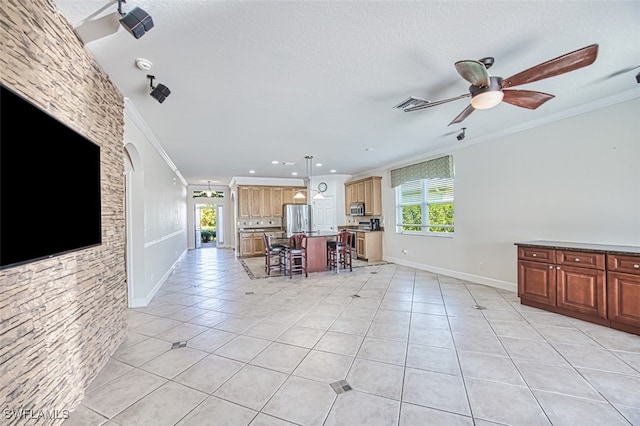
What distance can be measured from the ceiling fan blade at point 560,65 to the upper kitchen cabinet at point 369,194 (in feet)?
17.2

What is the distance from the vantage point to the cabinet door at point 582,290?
2990mm

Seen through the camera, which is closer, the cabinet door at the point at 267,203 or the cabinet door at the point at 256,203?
the cabinet door at the point at 256,203

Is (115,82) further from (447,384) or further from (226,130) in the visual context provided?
(447,384)

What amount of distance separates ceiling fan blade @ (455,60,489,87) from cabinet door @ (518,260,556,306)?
276 cm

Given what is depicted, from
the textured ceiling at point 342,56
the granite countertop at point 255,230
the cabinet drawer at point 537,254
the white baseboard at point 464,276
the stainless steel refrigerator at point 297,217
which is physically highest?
the textured ceiling at point 342,56

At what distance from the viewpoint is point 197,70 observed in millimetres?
2395

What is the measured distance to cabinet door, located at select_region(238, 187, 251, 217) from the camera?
29.2ft

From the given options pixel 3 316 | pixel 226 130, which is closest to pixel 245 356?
pixel 3 316

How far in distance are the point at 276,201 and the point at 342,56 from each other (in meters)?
7.39

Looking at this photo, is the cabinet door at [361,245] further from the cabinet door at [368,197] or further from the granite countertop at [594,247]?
the granite countertop at [594,247]

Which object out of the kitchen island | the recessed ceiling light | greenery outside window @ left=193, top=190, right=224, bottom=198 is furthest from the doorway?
the recessed ceiling light

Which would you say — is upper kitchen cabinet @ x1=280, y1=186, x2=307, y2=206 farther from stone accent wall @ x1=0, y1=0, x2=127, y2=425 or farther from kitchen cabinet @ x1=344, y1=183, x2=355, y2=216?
stone accent wall @ x1=0, y1=0, x2=127, y2=425

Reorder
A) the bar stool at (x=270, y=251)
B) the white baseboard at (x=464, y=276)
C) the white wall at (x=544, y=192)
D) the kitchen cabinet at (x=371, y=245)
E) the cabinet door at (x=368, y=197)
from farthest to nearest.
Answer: the cabinet door at (x=368, y=197) → the kitchen cabinet at (x=371, y=245) → the bar stool at (x=270, y=251) → the white baseboard at (x=464, y=276) → the white wall at (x=544, y=192)

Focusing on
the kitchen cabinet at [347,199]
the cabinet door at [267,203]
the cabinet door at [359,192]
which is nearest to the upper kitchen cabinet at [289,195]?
the cabinet door at [267,203]
